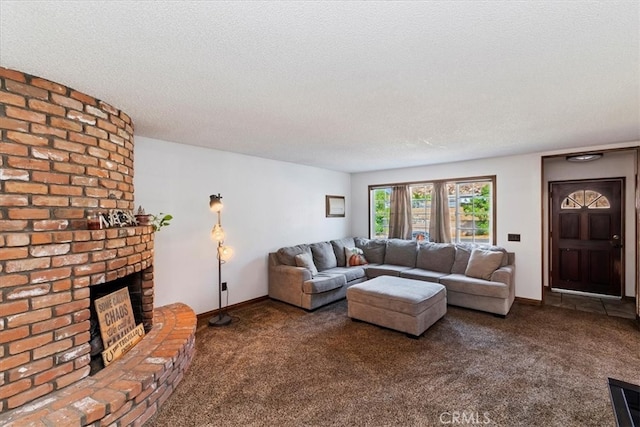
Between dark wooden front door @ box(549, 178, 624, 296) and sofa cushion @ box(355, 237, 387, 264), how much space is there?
9.52 ft

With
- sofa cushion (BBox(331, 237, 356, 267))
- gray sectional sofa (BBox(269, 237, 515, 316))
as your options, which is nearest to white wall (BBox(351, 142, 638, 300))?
gray sectional sofa (BBox(269, 237, 515, 316))

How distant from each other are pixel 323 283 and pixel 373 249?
176 centimetres

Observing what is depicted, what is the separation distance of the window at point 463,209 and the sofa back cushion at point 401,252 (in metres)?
0.41

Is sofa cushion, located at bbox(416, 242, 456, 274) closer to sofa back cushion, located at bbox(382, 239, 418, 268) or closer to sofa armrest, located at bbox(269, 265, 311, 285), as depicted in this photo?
sofa back cushion, located at bbox(382, 239, 418, 268)

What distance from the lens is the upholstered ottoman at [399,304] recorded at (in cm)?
315

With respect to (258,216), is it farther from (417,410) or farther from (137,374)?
(417,410)

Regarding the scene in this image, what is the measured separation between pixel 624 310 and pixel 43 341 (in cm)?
631

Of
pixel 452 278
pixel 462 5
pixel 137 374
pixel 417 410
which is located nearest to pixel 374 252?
pixel 452 278

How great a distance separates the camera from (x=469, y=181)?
4.93 meters

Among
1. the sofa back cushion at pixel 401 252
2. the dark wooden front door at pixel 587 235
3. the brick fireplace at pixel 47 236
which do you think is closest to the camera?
the brick fireplace at pixel 47 236

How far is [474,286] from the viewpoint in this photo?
3.87 m

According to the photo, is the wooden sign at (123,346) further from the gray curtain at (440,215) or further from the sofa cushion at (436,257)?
the gray curtain at (440,215)

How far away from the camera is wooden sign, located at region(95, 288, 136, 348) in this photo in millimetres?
2194

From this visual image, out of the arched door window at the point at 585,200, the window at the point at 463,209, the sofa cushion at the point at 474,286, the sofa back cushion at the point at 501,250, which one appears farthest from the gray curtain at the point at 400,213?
the arched door window at the point at 585,200
